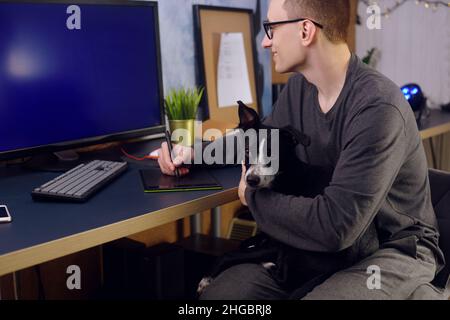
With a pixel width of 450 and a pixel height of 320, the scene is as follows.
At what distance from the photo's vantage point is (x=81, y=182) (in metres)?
1.38

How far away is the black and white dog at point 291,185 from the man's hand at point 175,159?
0.90 ft

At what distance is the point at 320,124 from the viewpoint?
54.6 inches

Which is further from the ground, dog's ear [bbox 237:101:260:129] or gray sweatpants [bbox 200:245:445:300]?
dog's ear [bbox 237:101:260:129]

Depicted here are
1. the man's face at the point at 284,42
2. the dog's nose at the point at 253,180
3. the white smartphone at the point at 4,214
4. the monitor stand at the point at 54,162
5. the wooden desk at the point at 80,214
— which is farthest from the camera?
the monitor stand at the point at 54,162

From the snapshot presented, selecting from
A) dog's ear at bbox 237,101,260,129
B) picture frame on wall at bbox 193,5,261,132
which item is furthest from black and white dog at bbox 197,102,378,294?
picture frame on wall at bbox 193,5,261,132

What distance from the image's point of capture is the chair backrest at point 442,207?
1.39 metres

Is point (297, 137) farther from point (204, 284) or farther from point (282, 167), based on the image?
point (204, 284)

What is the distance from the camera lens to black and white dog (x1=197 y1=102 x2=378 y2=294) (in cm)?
125

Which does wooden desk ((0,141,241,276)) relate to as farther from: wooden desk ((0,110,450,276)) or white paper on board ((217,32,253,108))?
white paper on board ((217,32,253,108))

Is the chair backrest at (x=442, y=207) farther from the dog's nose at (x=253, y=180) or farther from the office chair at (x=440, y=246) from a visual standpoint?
the dog's nose at (x=253, y=180)

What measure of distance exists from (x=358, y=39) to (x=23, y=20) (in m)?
1.98

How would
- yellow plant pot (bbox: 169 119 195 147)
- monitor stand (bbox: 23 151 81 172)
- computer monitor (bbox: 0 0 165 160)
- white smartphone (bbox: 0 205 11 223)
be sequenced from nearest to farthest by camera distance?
white smartphone (bbox: 0 205 11 223)
computer monitor (bbox: 0 0 165 160)
monitor stand (bbox: 23 151 81 172)
yellow plant pot (bbox: 169 119 195 147)

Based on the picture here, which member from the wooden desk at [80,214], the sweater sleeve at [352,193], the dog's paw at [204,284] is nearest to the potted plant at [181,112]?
the wooden desk at [80,214]
